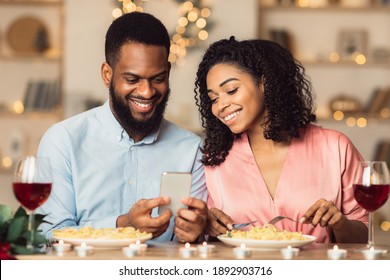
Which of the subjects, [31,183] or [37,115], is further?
[37,115]

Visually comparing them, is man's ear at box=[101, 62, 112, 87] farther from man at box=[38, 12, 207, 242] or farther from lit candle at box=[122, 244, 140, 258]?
lit candle at box=[122, 244, 140, 258]

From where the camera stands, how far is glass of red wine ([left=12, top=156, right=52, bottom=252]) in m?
1.78

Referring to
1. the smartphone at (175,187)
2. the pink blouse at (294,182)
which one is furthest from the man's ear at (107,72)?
the smartphone at (175,187)

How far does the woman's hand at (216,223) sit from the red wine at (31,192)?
0.60m

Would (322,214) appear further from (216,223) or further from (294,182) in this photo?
(294,182)

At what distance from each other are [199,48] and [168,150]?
2.55 metres

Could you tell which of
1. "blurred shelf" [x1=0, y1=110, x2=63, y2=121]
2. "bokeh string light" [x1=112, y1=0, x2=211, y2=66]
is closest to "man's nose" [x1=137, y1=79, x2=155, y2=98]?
"bokeh string light" [x1=112, y1=0, x2=211, y2=66]

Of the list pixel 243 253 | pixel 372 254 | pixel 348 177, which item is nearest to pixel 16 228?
pixel 243 253

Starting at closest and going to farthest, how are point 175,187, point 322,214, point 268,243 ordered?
1. point 268,243
2. point 175,187
3. point 322,214

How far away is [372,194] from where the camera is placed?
189 cm

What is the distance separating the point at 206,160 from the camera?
265 cm

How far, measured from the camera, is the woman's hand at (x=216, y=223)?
2211 millimetres

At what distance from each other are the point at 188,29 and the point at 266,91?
272cm

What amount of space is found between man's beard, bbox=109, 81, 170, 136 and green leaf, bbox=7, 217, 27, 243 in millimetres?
914
